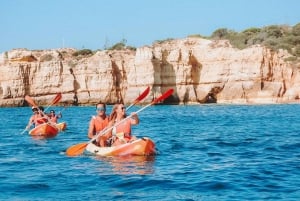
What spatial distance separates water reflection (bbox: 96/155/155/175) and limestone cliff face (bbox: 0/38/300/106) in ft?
125

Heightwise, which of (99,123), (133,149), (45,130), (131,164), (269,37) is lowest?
(45,130)

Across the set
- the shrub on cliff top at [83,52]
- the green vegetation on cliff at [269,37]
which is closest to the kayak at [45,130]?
the green vegetation on cliff at [269,37]

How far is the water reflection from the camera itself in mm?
11703

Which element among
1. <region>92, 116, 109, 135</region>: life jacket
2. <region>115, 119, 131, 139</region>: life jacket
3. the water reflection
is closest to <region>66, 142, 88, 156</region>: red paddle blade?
<region>92, 116, 109, 135</region>: life jacket

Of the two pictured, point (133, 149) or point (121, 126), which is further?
point (121, 126)

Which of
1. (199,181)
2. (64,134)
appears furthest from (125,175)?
(64,134)

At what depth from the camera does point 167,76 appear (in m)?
54.1

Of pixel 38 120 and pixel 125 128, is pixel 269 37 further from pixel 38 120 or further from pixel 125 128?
pixel 125 128

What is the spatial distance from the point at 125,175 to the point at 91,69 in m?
44.5

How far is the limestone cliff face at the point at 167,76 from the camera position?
168 feet

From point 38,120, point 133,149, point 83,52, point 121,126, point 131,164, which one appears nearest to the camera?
point 131,164

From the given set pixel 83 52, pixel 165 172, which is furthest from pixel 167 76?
pixel 165 172

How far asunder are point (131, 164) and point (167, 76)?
41.5 metres

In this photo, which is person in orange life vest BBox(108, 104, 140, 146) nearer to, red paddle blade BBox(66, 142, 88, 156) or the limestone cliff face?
red paddle blade BBox(66, 142, 88, 156)
